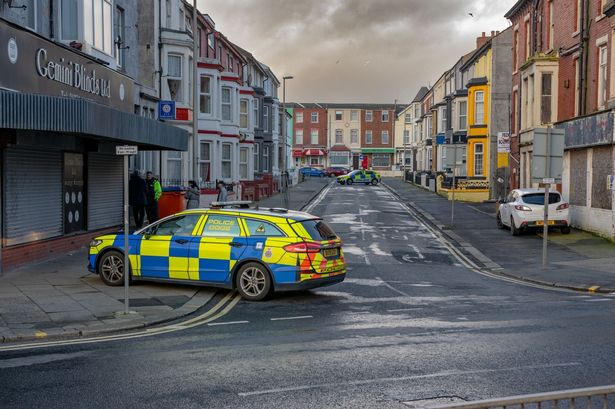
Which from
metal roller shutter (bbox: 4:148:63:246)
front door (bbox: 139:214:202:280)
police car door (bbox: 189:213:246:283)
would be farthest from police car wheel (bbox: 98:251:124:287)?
metal roller shutter (bbox: 4:148:63:246)

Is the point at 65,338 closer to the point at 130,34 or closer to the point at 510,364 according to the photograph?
the point at 510,364

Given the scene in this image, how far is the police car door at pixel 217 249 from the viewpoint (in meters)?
12.7

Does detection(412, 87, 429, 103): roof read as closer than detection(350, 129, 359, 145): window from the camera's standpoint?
Yes

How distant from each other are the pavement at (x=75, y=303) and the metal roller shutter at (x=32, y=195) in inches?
41.2

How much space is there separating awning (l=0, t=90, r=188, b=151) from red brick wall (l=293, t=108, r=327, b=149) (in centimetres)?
9235

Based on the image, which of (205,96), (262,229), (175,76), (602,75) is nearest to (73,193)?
(262,229)

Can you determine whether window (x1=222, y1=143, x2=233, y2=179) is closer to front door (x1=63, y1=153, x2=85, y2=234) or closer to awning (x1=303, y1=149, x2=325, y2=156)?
front door (x1=63, y1=153, x2=85, y2=234)

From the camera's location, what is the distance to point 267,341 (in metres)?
9.27

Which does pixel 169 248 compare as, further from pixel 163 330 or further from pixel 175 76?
pixel 175 76

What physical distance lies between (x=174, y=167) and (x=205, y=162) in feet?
17.3

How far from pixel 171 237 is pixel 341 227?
15.1 m

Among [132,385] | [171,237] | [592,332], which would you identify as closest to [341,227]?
[171,237]

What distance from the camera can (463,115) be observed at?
55062 mm

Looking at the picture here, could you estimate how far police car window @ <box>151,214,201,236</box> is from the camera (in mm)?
13227
